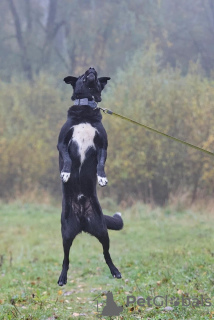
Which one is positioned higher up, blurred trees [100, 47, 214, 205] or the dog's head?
blurred trees [100, 47, 214, 205]

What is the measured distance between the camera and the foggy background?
60.0ft

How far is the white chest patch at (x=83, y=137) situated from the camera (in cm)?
380

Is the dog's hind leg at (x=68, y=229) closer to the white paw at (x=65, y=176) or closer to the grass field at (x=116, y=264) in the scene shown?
the white paw at (x=65, y=176)

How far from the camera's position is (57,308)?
702 centimetres

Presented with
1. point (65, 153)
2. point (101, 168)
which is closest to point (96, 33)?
point (65, 153)

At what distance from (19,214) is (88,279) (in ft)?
26.8

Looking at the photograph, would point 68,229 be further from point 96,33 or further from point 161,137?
point 96,33

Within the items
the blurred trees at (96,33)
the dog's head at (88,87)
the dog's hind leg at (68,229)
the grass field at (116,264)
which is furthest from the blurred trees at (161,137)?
the dog's hind leg at (68,229)

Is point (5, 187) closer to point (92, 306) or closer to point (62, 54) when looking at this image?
point (62, 54)

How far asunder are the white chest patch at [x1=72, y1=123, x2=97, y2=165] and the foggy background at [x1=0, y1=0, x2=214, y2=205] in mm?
14199

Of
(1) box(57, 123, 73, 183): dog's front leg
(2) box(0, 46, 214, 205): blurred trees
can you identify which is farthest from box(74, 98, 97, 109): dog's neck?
(2) box(0, 46, 214, 205): blurred trees

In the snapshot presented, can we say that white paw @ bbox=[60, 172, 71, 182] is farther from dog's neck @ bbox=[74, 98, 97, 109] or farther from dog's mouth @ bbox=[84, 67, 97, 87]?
dog's mouth @ bbox=[84, 67, 97, 87]

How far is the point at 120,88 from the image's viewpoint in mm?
19312

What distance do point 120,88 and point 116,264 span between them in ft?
35.1
